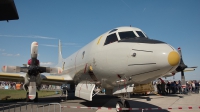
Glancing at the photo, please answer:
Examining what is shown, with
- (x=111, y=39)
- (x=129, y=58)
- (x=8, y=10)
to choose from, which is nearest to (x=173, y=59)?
(x=129, y=58)

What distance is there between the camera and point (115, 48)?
27.5ft

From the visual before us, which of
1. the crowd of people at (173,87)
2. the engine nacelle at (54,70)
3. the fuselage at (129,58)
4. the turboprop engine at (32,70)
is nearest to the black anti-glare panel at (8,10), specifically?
the turboprop engine at (32,70)

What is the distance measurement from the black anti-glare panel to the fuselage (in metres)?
5.44

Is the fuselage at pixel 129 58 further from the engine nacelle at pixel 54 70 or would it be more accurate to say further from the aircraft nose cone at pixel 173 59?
the engine nacelle at pixel 54 70

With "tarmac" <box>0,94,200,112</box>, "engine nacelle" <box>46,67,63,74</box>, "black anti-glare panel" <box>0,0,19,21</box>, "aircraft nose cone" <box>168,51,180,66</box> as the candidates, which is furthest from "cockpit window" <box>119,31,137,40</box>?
"black anti-glare panel" <box>0,0,19,21</box>

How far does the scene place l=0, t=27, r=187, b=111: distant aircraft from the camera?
692 centimetres

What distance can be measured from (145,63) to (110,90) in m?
4.45

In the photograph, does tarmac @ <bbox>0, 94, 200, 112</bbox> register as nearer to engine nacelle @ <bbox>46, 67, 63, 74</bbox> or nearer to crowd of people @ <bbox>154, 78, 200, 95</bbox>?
engine nacelle @ <bbox>46, 67, 63, 74</bbox>

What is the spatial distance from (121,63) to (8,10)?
807 cm

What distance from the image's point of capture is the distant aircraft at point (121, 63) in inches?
273

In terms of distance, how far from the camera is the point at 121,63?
795cm

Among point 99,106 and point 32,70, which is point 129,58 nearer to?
point 99,106

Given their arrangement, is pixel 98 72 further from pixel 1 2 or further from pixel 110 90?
pixel 1 2

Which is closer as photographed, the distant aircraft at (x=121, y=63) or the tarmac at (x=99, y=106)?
the distant aircraft at (x=121, y=63)
